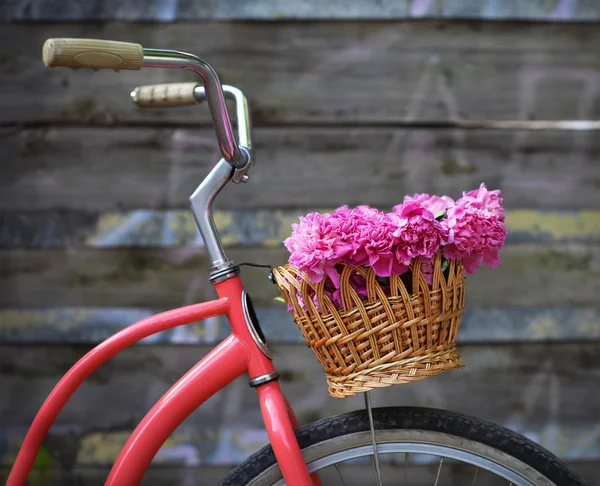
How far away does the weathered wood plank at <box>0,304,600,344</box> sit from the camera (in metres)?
1.53

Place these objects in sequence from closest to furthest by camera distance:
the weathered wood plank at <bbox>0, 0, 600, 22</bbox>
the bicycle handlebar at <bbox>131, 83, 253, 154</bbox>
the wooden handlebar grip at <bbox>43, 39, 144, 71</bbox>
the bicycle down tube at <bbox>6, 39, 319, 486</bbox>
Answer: the wooden handlebar grip at <bbox>43, 39, 144, 71</bbox>
the bicycle down tube at <bbox>6, 39, 319, 486</bbox>
the bicycle handlebar at <bbox>131, 83, 253, 154</bbox>
the weathered wood plank at <bbox>0, 0, 600, 22</bbox>

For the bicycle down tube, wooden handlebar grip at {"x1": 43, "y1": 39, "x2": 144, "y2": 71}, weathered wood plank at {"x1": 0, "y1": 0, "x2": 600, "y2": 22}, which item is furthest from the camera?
weathered wood plank at {"x1": 0, "y1": 0, "x2": 600, "y2": 22}

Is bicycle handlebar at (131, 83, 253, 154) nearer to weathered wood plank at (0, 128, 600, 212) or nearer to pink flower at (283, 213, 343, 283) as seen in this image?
pink flower at (283, 213, 343, 283)

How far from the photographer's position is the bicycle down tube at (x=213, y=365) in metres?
0.86

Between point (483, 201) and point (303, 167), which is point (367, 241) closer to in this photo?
point (483, 201)

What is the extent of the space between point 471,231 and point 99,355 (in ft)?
1.86

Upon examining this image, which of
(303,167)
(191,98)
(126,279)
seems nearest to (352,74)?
(303,167)

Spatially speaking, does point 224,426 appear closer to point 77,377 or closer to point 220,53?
point 77,377

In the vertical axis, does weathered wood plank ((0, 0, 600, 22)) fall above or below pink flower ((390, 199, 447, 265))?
above

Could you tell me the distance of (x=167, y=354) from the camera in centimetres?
154

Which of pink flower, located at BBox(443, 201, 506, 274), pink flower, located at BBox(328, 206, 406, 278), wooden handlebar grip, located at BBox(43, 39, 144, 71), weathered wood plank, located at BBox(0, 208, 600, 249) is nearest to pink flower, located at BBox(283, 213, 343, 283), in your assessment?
pink flower, located at BBox(328, 206, 406, 278)

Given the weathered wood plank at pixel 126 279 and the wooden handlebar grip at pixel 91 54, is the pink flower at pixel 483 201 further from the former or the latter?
the weathered wood plank at pixel 126 279

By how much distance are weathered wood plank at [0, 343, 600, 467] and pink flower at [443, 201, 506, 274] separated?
2.59 ft

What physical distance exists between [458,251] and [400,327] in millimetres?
128
